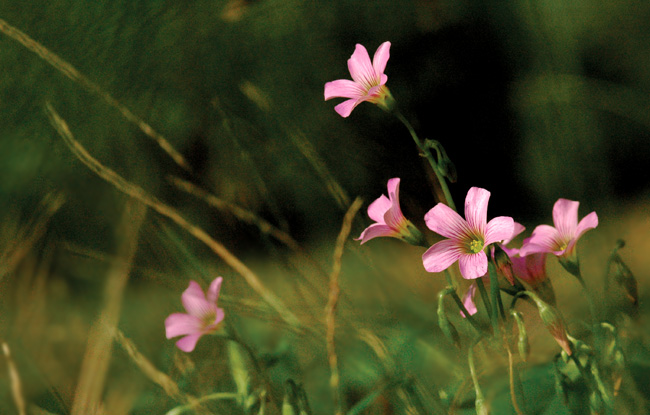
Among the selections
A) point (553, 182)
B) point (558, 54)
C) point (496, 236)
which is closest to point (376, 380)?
point (496, 236)

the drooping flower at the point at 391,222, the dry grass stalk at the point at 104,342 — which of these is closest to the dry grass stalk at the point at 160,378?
the dry grass stalk at the point at 104,342

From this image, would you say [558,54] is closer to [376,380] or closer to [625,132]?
[625,132]

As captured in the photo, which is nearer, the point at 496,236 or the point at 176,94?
the point at 496,236

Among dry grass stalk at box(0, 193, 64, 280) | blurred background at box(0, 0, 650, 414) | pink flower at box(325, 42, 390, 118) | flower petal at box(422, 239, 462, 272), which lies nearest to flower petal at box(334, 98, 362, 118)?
pink flower at box(325, 42, 390, 118)

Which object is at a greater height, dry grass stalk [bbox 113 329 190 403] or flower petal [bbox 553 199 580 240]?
flower petal [bbox 553 199 580 240]

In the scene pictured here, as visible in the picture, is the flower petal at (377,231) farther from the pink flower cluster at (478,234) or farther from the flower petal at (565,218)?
the flower petal at (565,218)

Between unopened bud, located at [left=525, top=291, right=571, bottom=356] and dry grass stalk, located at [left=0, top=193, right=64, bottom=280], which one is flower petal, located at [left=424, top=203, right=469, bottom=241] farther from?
dry grass stalk, located at [left=0, top=193, right=64, bottom=280]

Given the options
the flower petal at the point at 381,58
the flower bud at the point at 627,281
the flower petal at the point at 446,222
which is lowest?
the flower bud at the point at 627,281
